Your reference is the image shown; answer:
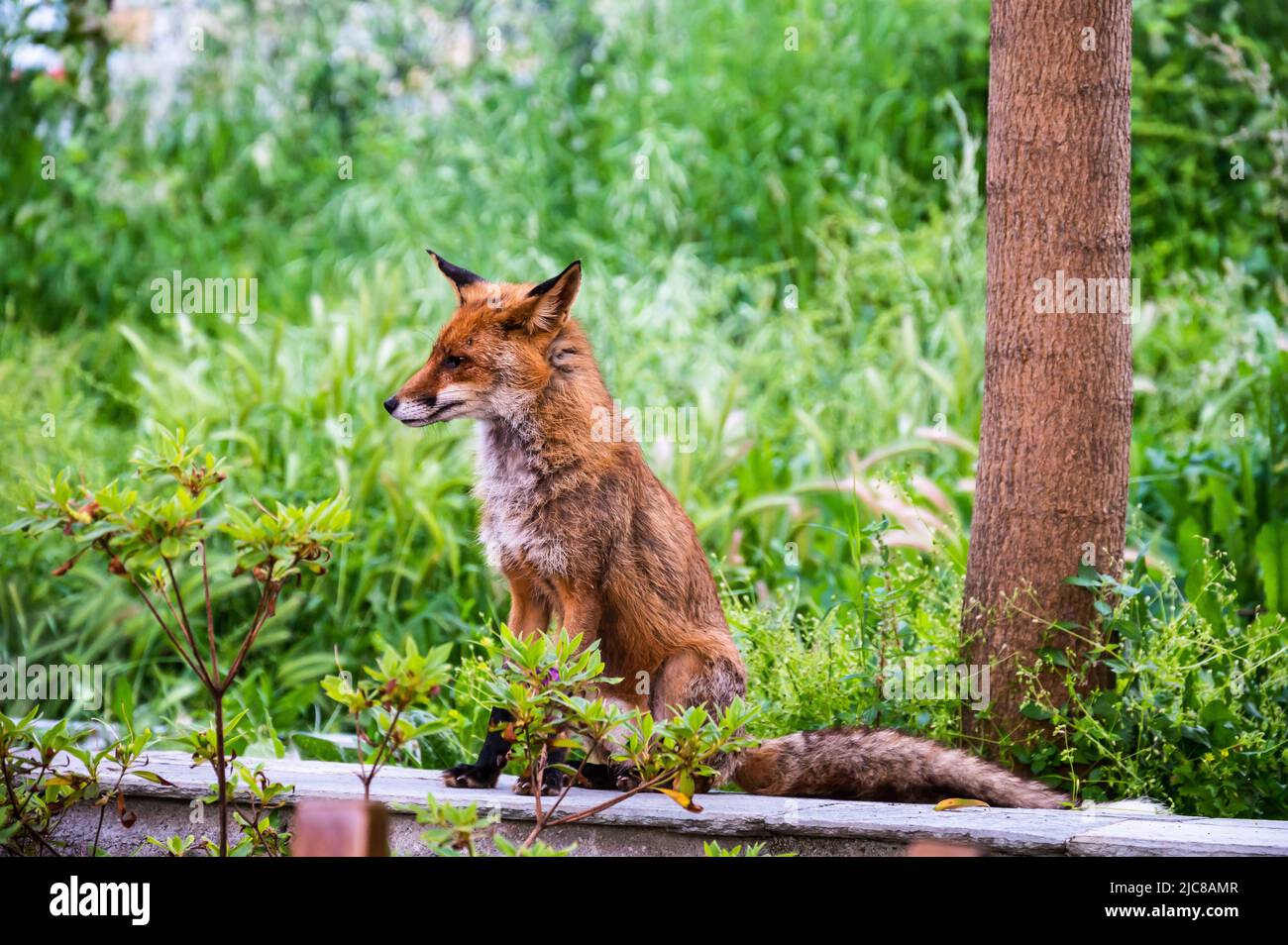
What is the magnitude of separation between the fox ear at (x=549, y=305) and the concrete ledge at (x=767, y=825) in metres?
1.37

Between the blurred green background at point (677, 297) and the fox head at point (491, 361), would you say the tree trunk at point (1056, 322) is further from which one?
the fox head at point (491, 361)

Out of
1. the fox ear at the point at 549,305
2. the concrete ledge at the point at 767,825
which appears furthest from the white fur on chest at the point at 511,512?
the concrete ledge at the point at 767,825

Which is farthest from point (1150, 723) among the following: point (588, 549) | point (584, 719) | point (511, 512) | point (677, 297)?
point (677, 297)

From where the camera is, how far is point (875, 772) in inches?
150

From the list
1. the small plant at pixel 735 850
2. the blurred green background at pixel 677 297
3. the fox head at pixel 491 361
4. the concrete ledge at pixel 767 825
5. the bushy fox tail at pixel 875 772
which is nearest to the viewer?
the small plant at pixel 735 850

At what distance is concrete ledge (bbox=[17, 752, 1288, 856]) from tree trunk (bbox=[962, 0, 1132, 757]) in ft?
2.12

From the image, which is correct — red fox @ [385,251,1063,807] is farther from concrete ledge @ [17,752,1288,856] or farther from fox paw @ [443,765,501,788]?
concrete ledge @ [17,752,1288,856]

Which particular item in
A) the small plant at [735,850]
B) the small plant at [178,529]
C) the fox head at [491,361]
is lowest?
the small plant at [735,850]

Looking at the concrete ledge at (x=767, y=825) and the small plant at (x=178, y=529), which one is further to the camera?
the concrete ledge at (x=767, y=825)

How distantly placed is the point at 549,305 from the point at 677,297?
13.0 ft

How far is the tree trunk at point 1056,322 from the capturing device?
390 centimetres

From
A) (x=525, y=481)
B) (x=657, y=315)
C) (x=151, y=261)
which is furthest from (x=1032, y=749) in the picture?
(x=151, y=261)

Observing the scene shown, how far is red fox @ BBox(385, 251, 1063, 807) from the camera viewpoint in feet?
12.6
